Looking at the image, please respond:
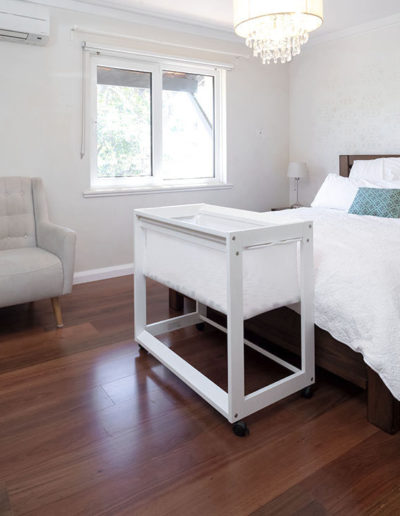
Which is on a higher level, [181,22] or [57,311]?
[181,22]

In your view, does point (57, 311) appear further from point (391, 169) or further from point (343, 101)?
point (343, 101)

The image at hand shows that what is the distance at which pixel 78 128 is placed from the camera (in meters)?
3.42

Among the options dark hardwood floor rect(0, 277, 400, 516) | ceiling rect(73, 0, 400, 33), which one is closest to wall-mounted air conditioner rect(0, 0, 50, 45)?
ceiling rect(73, 0, 400, 33)

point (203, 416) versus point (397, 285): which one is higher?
point (397, 285)

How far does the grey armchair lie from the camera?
8.09ft

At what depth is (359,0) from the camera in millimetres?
3266

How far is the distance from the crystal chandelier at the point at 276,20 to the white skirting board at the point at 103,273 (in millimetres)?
2208

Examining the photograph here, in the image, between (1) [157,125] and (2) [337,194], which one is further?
(1) [157,125]

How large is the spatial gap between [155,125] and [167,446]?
10.0ft

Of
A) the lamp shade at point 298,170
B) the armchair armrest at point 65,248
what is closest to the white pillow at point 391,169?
the lamp shade at point 298,170

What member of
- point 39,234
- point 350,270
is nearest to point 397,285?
point 350,270

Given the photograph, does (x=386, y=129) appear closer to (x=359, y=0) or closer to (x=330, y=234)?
(x=359, y=0)

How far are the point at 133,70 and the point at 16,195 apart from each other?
1.58 metres

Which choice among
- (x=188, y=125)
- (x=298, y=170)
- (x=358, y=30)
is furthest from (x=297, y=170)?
(x=358, y=30)
